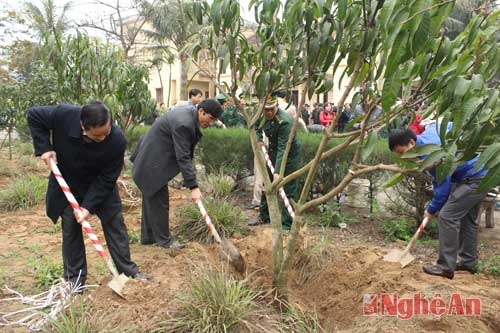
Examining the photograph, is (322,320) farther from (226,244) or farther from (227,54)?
(227,54)

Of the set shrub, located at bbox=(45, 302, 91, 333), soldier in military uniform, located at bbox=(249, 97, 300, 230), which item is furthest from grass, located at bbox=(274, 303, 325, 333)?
soldier in military uniform, located at bbox=(249, 97, 300, 230)

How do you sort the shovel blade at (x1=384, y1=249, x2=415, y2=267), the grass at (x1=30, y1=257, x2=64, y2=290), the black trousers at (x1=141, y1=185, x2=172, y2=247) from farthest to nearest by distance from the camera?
the black trousers at (x1=141, y1=185, x2=172, y2=247) → the shovel blade at (x1=384, y1=249, x2=415, y2=267) → the grass at (x1=30, y1=257, x2=64, y2=290)

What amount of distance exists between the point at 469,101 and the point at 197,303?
6.28ft

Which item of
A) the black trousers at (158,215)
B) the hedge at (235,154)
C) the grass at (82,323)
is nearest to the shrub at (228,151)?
the hedge at (235,154)

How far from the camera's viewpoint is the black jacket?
127 inches

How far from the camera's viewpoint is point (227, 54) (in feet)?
8.83

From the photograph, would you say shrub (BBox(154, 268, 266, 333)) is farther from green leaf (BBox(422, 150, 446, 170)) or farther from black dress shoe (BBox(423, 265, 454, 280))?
black dress shoe (BBox(423, 265, 454, 280))

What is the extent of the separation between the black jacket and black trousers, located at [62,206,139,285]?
0.14 metres

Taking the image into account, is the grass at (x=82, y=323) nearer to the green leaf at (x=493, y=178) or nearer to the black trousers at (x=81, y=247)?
the black trousers at (x=81, y=247)

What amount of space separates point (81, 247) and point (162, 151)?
1366mm

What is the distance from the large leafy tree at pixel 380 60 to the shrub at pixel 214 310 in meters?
0.46

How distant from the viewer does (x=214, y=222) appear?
5.01 metres

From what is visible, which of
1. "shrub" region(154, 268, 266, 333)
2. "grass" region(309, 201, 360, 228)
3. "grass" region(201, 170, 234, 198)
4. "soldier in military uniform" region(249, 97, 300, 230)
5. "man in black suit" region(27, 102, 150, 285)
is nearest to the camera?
"shrub" region(154, 268, 266, 333)

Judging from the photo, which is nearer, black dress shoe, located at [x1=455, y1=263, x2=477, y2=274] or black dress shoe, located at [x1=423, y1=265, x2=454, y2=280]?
black dress shoe, located at [x1=423, y1=265, x2=454, y2=280]
